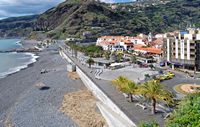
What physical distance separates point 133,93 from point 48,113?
40.7 feet

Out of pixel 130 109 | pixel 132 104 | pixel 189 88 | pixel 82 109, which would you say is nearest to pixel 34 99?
pixel 82 109

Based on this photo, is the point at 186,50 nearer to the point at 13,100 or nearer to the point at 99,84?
the point at 99,84

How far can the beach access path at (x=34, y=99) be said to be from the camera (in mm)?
40759

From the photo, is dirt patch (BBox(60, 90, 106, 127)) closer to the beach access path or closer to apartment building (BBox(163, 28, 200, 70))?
the beach access path

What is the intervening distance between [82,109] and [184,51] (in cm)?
3543

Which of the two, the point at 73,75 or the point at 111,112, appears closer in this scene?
the point at 111,112

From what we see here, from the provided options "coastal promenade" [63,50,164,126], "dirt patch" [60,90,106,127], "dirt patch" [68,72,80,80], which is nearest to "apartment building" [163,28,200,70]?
"dirt patch" [68,72,80,80]

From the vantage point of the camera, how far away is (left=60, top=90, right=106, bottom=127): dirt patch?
3888 centimetres

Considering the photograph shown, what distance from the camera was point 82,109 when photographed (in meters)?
44.8

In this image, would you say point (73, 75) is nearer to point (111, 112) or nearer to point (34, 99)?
point (34, 99)

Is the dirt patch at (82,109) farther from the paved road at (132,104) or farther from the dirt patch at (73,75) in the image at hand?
the dirt patch at (73,75)

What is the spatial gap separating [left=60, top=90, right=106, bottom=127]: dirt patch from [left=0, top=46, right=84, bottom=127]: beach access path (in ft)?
3.41

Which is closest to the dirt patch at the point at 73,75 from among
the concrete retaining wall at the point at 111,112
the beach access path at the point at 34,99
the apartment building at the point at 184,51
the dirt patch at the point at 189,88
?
the beach access path at the point at 34,99

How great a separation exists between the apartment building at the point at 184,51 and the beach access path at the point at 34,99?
23.9 m
